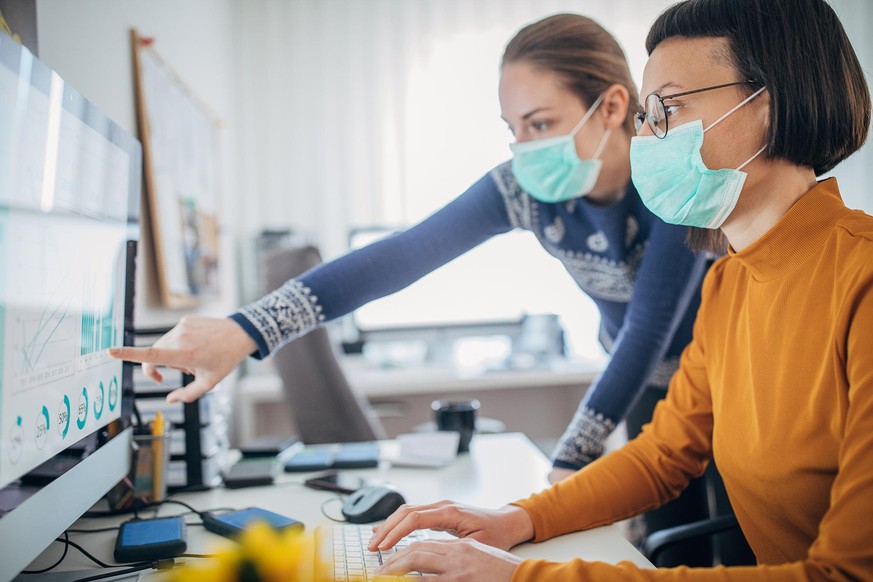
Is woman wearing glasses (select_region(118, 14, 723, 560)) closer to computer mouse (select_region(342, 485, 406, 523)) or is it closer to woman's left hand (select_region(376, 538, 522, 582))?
computer mouse (select_region(342, 485, 406, 523))

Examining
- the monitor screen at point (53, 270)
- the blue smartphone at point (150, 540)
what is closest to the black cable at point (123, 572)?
the blue smartphone at point (150, 540)

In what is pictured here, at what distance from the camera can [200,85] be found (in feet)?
7.78

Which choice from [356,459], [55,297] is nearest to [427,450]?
[356,459]

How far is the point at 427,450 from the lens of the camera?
4.11 feet

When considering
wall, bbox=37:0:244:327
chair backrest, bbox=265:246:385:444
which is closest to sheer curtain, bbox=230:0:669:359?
wall, bbox=37:0:244:327

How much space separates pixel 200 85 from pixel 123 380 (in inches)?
70.4

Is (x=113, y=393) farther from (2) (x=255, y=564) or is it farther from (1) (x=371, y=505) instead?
(2) (x=255, y=564)

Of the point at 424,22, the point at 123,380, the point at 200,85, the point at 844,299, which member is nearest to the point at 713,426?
the point at 844,299

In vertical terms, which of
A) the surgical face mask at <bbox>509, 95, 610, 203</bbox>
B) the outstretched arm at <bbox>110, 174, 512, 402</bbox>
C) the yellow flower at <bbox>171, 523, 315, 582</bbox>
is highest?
the surgical face mask at <bbox>509, 95, 610, 203</bbox>

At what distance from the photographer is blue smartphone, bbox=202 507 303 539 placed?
843 mm

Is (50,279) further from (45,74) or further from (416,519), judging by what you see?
(416,519)

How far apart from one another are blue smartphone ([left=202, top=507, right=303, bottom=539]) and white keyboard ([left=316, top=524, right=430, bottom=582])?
0.09m

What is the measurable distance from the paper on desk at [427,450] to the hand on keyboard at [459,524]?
422 mm

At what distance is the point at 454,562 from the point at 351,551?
15cm
